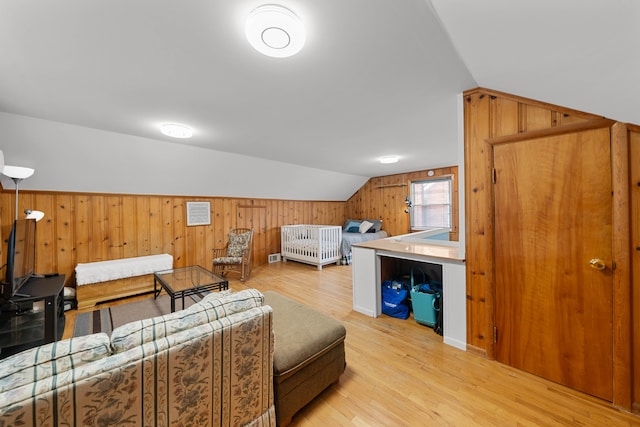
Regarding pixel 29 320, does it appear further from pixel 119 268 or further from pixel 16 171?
pixel 16 171

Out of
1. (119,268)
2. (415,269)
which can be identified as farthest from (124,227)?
(415,269)

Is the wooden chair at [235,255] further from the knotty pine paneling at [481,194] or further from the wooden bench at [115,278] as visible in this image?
the knotty pine paneling at [481,194]

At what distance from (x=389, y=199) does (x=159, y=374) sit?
642cm

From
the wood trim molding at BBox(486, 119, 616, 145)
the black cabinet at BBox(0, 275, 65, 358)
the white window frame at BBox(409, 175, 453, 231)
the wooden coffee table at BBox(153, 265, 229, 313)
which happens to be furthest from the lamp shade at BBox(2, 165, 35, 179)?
the white window frame at BBox(409, 175, 453, 231)

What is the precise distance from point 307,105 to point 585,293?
251 centimetres

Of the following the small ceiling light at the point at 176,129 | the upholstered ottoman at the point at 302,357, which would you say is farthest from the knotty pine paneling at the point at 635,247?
the small ceiling light at the point at 176,129

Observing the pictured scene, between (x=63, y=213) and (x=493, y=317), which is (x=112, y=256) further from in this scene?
(x=493, y=317)

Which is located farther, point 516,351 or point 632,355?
point 516,351

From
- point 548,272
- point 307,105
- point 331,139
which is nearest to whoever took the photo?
point 548,272

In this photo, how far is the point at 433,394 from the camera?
161 cm

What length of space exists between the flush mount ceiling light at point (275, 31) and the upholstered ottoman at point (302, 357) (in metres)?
1.70

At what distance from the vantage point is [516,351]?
6.05ft

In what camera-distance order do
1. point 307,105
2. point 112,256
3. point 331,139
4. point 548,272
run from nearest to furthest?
point 548,272, point 307,105, point 331,139, point 112,256

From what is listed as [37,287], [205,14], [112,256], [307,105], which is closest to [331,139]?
[307,105]
